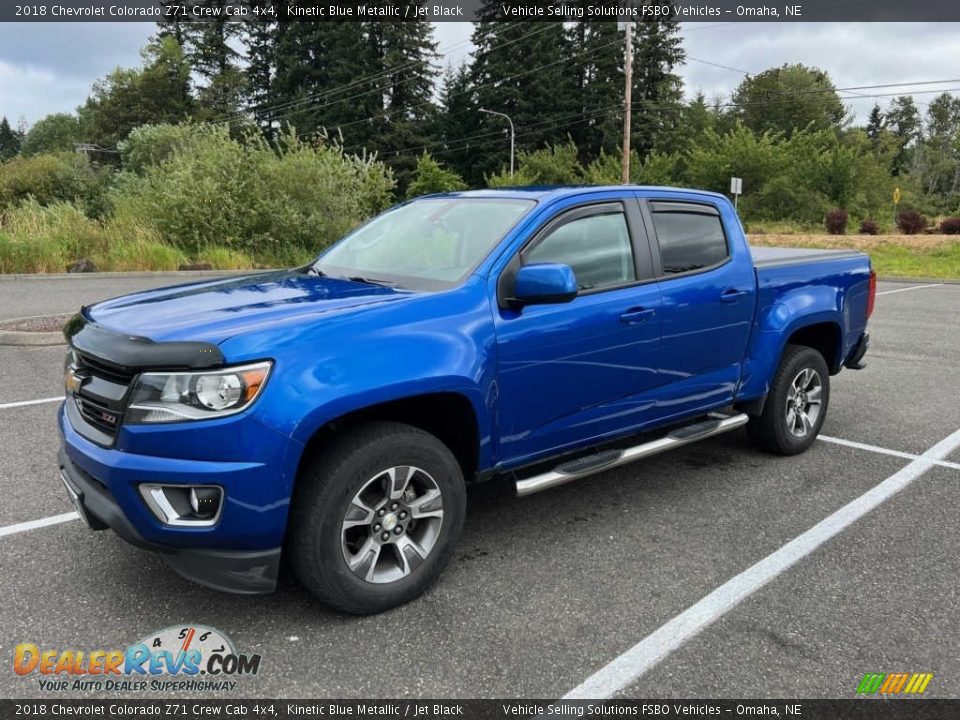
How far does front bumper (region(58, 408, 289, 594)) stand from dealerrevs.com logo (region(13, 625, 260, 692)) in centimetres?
29

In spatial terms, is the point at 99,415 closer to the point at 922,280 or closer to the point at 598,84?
the point at 922,280

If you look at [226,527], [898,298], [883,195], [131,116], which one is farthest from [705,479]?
[131,116]

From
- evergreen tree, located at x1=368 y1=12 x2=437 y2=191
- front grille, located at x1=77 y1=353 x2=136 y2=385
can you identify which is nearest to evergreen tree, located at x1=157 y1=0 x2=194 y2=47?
evergreen tree, located at x1=368 y1=12 x2=437 y2=191

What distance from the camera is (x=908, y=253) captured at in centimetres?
2561

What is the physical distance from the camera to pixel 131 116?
5934 cm

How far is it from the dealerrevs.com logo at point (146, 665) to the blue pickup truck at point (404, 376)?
31cm

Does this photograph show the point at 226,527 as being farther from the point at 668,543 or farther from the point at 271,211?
the point at 271,211

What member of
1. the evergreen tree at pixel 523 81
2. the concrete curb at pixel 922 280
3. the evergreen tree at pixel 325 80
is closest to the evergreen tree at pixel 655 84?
the evergreen tree at pixel 523 81

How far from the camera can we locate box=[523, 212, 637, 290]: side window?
3.76 m

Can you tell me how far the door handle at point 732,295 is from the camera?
4408 millimetres

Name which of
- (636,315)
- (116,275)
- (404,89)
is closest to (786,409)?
(636,315)

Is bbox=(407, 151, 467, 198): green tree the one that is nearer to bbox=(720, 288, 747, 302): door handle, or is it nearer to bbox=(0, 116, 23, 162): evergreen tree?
bbox=(720, 288, 747, 302): door handle

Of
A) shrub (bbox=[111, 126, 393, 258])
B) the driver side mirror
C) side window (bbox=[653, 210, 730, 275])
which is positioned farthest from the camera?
shrub (bbox=[111, 126, 393, 258])

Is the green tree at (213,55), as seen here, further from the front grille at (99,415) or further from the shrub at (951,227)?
the front grille at (99,415)
